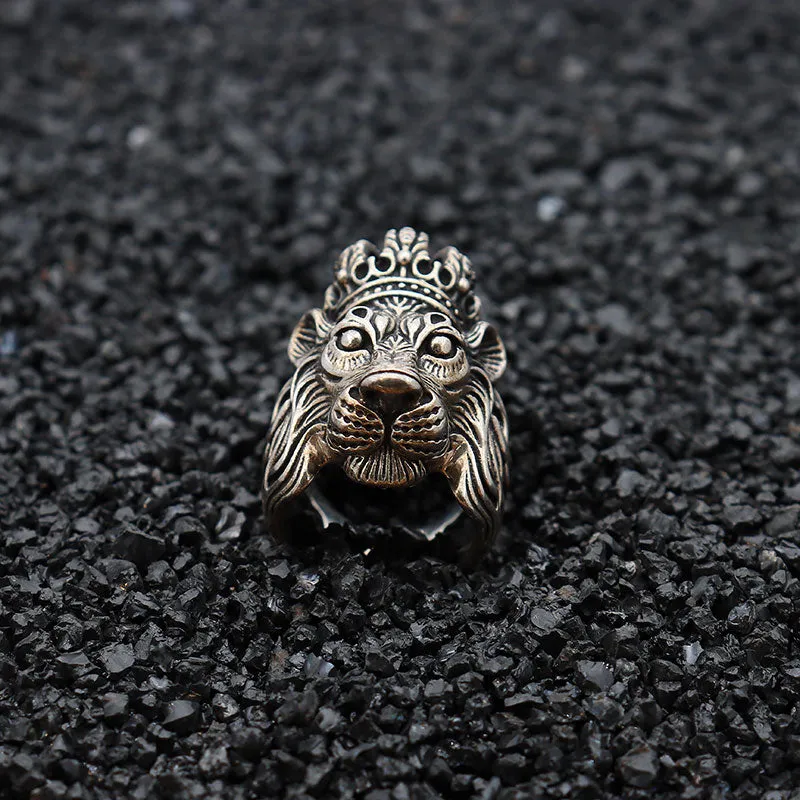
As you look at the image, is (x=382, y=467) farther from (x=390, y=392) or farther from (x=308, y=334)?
(x=308, y=334)

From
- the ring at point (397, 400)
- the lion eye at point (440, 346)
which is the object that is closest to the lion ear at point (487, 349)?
the ring at point (397, 400)

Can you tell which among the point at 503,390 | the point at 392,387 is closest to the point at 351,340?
the point at 392,387

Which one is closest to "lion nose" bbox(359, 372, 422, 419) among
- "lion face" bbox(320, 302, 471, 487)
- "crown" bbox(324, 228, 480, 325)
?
"lion face" bbox(320, 302, 471, 487)

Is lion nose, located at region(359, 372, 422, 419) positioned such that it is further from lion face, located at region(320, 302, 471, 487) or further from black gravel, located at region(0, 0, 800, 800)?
black gravel, located at region(0, 0, 800, 800)

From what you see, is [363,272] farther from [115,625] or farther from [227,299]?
[115,625]

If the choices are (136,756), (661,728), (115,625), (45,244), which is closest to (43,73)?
(45,244)
